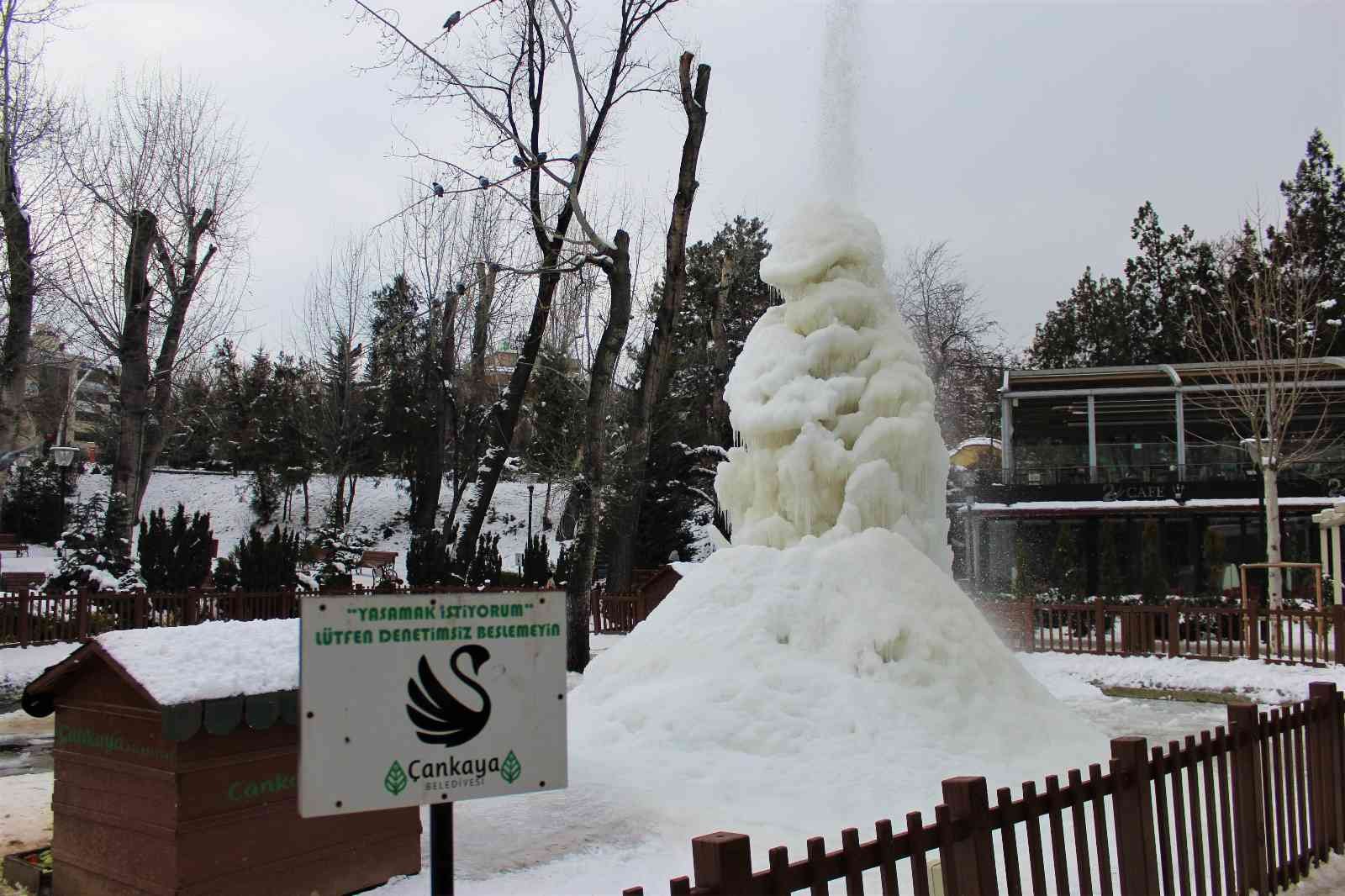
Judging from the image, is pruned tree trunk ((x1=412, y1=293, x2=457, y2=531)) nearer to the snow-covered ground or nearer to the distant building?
the distant building

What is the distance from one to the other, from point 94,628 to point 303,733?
1804cm

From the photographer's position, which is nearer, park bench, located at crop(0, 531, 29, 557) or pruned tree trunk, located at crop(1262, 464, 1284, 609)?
pruned tree trunk, located at crop(1262, 464, 1284, 609)

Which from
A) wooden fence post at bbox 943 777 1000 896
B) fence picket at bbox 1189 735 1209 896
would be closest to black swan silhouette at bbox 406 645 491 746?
wooden fence post at bbox 943 777 1000 896

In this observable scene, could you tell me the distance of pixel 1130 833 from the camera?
4273 millimetres

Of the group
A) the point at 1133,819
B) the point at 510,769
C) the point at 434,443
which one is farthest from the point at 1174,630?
the point at 434,443

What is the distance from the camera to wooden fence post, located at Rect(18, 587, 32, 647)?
1761 centimetres

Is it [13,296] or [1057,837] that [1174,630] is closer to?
[1057,837]

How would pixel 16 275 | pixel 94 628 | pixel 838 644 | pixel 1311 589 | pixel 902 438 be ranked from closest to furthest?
pixel 838 644 → pixel 902 438 → pixel 94 628 → pixel 16 275 → pixel 1311 589

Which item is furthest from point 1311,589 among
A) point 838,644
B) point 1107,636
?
point 838,644

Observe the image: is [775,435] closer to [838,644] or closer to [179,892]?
[838,644]

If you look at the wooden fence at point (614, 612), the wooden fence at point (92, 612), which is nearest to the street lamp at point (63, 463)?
the wooden fence at point (92, 612)

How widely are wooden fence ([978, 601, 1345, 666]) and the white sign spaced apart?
1547 centimetres

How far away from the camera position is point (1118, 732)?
10508mm

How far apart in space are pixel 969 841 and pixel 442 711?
1927 millimetres
